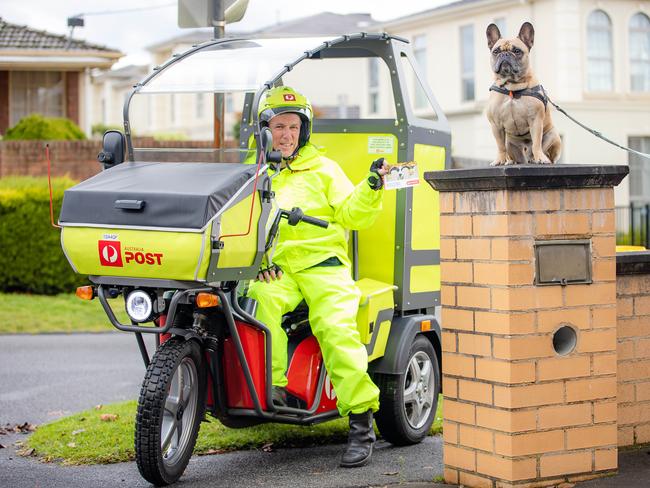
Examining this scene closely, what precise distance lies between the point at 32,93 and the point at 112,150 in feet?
85.1

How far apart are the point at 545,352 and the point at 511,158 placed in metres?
1.03

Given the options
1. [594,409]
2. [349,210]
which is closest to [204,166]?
[349,210]

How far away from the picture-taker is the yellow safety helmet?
251 inches

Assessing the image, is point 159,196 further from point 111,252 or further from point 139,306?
point 139,306

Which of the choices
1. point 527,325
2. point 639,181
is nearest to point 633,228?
point 639,181

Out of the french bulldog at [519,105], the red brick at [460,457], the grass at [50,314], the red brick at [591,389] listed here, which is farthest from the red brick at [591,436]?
the grass at [50,314]

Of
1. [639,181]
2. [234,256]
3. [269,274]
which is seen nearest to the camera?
[234,256]

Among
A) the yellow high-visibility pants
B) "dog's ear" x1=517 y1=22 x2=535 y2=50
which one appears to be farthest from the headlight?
"dog's ear" x1=517 y1=22 x2=535 y2=50

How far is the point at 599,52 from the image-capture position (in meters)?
32.3

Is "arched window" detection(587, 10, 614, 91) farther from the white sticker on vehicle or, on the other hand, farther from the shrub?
the white sticker on vehicle

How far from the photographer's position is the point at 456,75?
3484cm

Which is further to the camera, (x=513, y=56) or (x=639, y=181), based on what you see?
(x=639, y=181)

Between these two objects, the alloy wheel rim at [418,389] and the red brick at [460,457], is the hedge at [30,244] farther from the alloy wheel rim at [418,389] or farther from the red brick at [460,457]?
the red brick at [460,457]

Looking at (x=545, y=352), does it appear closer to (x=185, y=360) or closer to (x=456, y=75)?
(x=185, y=360)
